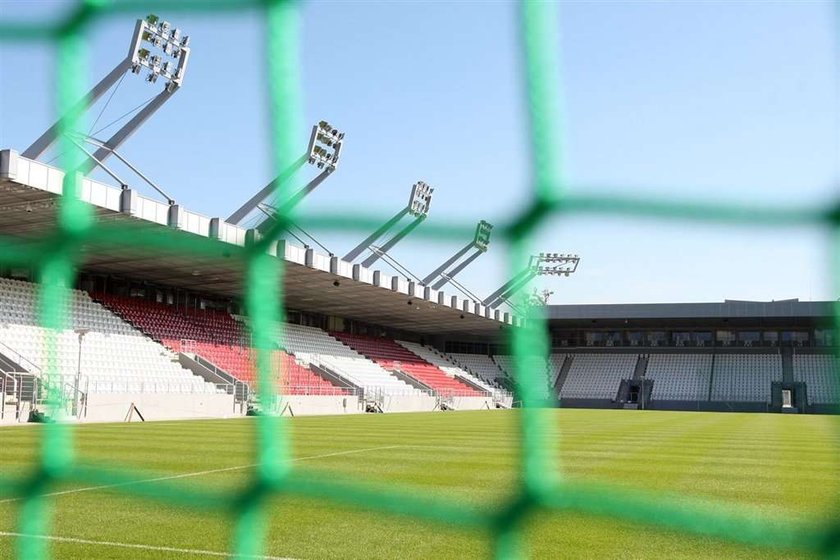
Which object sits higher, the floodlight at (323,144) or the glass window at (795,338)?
the floodlight at (323,144)

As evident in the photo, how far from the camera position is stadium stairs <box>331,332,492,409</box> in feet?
84.5

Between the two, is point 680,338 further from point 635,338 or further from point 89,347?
point 89,347

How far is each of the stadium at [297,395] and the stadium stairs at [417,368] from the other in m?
0.22

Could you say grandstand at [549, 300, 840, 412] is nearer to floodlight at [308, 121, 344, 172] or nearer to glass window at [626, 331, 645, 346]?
glass window at [626, 331, 645, 346]

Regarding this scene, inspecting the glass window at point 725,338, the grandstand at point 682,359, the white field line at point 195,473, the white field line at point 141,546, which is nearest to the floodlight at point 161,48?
the white field line at point 195,473

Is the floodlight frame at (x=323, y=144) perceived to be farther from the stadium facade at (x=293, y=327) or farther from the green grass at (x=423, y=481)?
the green grass at (x=423, y=481)

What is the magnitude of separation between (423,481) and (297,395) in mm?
12668

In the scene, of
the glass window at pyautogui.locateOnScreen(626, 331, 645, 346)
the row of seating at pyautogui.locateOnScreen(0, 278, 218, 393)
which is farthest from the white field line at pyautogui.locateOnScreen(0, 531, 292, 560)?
the glass window at pyautogui.locateOnScreen(626, 331, 645, 346)

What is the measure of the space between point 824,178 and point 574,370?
31.0 m

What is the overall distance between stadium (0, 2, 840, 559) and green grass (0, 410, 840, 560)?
0.03 m

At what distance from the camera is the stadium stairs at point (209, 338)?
1762 cm

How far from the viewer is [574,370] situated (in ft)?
104

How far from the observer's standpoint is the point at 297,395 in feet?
58.9

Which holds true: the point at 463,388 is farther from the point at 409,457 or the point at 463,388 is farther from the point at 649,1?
the point at 649,1
